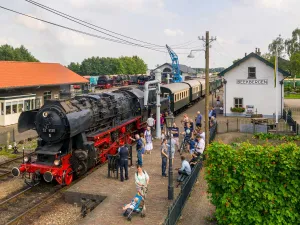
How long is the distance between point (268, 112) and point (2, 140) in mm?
22401

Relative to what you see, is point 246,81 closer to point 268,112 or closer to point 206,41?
point 268,112

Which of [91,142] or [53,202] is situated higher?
[91,142]

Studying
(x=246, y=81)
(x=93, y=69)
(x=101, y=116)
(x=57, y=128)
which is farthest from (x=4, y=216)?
(x=93, y=69)

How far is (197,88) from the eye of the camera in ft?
142

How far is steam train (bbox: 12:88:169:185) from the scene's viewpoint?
12844mm

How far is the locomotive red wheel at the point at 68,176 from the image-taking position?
13.1 meters

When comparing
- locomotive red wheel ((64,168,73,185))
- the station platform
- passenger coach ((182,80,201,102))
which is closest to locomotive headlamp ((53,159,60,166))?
locomotive red wheel ((64,168,73,185))

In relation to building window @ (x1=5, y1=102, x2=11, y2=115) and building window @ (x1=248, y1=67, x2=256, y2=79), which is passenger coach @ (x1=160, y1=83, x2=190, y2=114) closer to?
building window @ (x1=248, y1=67, x2=256, y2=79)

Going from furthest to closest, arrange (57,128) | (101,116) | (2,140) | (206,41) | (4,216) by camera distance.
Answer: (2,140) → (206,41) → (101,116) → (57,128) → (4,216)

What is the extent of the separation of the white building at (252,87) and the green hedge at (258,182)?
22434 millimetres

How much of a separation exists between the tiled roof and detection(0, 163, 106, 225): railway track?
15.6m

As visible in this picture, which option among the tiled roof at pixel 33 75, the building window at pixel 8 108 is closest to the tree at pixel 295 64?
the tiled roof at pixel 33 75

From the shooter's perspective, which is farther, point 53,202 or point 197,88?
point 197,88

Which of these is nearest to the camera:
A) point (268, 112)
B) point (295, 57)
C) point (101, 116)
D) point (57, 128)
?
point (57, 128)
